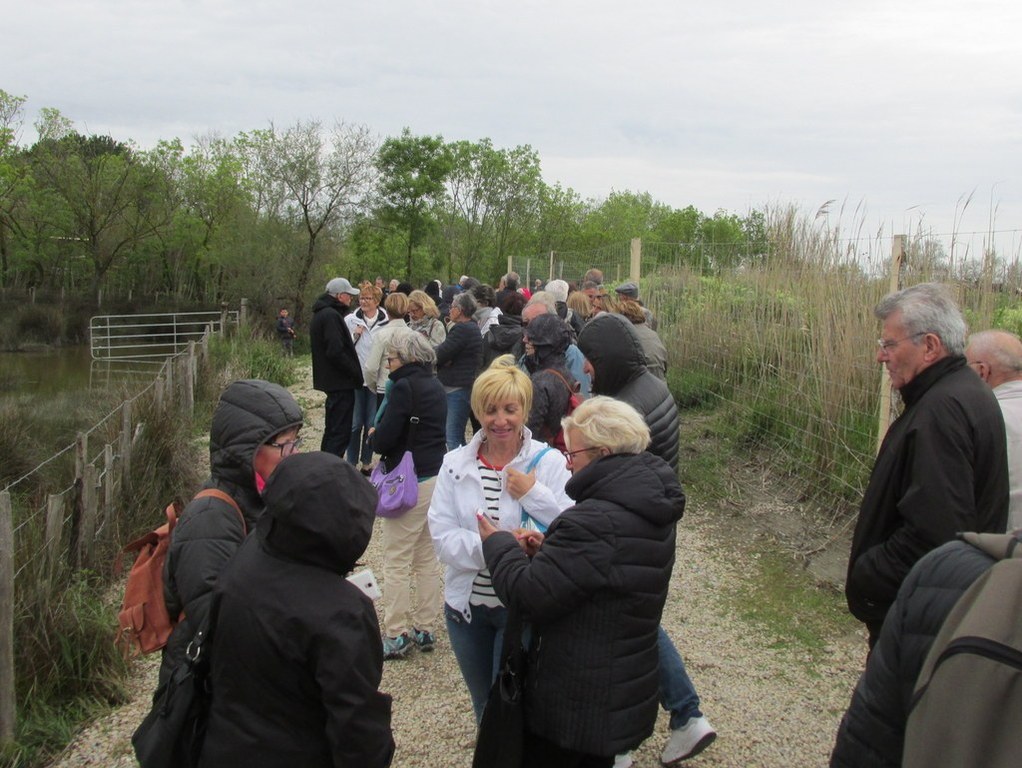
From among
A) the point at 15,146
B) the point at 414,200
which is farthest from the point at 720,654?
the point at 15,146

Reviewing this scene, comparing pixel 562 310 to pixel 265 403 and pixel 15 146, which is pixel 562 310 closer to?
pixel 265 403

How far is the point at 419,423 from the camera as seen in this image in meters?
4.70

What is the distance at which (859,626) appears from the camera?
493cm

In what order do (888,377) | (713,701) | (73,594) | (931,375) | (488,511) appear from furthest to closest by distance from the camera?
(888,377) < (73,594) < (713,701) < (488,511) < (931,375)

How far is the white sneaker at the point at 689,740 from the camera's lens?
3545 millimetres

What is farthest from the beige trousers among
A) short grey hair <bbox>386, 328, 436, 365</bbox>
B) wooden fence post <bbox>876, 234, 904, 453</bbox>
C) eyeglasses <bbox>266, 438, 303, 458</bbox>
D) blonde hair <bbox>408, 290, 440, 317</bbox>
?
blonde hair <bbox>408, 290, 440, 317</bbox>

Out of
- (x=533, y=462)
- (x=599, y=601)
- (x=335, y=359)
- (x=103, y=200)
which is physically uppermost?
(x=103, y=200)

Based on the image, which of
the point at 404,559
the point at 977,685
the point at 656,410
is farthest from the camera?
the point at 404,559

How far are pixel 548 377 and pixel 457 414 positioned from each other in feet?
9.15

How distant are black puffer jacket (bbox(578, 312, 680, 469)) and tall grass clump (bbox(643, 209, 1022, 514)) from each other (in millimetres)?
2908

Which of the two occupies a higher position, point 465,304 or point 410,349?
point 465,304

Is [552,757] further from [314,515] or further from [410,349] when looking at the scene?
[410,349]

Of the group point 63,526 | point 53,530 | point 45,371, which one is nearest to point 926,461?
point 53,530

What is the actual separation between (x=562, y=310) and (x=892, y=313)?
604 cm
